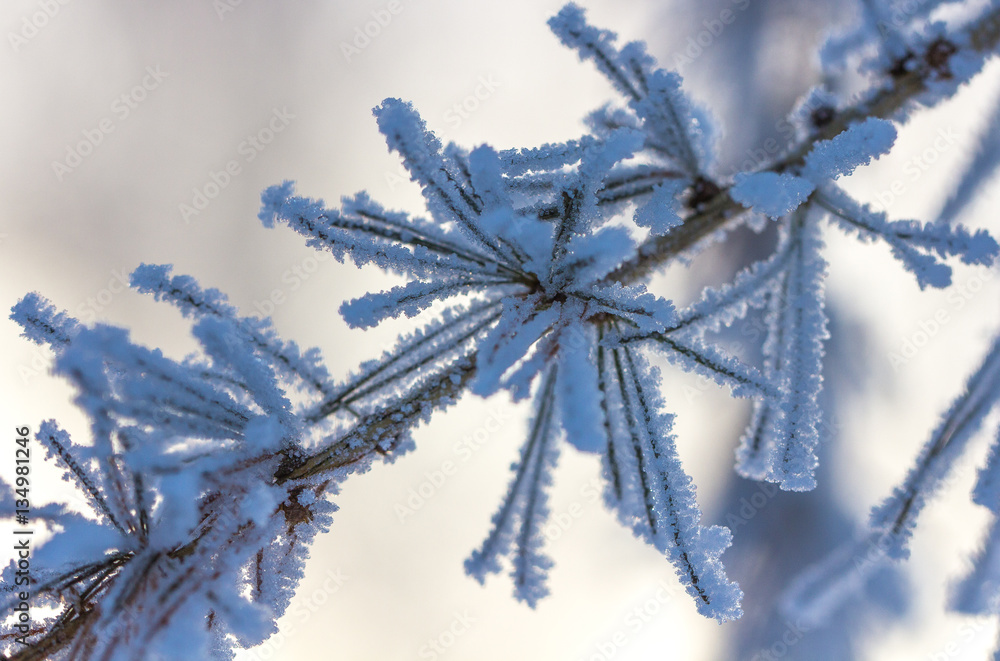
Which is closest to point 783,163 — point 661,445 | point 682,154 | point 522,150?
point 682,154

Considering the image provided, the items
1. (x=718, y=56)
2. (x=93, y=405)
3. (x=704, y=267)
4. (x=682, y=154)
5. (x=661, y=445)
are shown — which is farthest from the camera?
(x=704, y=267)

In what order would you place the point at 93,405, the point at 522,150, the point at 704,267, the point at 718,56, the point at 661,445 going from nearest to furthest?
the point at 93,405, the point at 661,445, the point at 522,150, the point at 718,56, the point at 704,267

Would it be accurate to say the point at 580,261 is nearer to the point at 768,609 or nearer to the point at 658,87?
the point at 658,87

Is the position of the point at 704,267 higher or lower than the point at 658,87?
higher

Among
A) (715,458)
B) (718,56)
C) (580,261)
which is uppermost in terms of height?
(718,56)

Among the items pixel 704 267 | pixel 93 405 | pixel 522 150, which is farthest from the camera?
pixel 704 267

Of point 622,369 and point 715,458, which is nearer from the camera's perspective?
point 622,369

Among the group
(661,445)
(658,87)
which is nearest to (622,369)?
(661,445)

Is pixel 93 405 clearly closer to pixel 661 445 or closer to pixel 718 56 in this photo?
pixel 661 445

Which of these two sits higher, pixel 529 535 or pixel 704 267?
pixel 704 267
